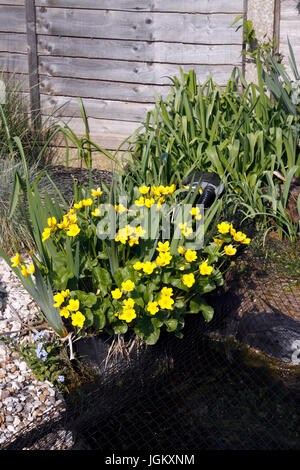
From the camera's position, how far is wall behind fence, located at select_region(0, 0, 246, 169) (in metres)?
3.87

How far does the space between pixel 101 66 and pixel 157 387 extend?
2840 millimetres

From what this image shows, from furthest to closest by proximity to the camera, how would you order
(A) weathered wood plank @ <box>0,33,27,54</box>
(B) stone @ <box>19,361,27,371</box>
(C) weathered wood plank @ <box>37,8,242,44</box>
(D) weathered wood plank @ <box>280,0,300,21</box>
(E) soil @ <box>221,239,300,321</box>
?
(A) weathered wood plank @ <box>0,33,27,54</box>
(C) weathered wood plank @ <box>37,8,242,44</box>
(D) weathered wood plank @ <box>280,0,300,21</box>
(E) soil @ <box>221,239,300,321</box>
(B) stone @ <box>19,361,27,371</box>

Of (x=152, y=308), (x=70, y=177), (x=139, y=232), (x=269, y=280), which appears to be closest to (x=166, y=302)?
(x=152, y=308)

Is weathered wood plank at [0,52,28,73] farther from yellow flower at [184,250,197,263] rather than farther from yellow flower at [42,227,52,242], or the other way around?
yellow flower at [184,250,197,263]

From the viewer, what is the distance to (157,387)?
220 centimetres

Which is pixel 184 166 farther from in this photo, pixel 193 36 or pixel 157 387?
pixel 157 387

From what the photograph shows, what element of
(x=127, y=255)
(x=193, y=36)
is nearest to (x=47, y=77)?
(x=193, y=36)

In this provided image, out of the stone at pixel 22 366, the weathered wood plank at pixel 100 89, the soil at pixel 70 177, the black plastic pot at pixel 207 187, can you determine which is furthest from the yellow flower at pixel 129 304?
the weathered wood plank at pixel 100 89

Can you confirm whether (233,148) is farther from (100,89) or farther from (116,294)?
(100,89)

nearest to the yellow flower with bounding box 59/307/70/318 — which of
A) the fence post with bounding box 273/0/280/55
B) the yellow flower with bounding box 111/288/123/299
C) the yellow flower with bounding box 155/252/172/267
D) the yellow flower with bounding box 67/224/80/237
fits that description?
the yellow flower with bounding box 111/288/123/299

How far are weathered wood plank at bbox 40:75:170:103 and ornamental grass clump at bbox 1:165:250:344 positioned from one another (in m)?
2.04

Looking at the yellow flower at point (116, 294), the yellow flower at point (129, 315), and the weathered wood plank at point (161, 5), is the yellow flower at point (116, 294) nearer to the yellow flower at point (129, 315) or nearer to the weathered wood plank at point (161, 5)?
the yellow flower at point (129, 315)

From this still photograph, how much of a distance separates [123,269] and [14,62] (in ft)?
9.60

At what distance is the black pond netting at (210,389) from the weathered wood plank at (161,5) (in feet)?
6.87
